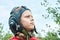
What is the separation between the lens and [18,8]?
3.15m

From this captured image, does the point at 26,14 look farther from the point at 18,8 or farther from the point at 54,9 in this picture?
the point at 54,9

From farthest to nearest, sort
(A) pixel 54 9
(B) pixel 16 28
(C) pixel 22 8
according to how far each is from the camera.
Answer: (A) pixel 54 9
(C) pixel 22 8
(B) pixel 16 28

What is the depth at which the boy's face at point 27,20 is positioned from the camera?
303 centimetres

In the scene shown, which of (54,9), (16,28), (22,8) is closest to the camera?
(16,28)

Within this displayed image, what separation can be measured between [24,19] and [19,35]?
0.61ft

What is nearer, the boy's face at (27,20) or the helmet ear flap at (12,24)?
the helmet ear flap at (12,24)

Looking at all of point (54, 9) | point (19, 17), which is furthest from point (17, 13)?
point (54, 9)

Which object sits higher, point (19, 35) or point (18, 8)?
point (18, 8)

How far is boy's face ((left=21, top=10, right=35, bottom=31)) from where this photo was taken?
9.94ft

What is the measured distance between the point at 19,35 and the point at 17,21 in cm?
14

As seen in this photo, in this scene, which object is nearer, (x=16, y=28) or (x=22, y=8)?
(x=16, y=28)

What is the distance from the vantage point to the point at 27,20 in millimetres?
3076

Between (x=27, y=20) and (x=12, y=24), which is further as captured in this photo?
(x=27, y=20)

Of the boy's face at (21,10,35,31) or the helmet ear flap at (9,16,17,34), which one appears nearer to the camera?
the helmet ear flap at (9,16,17,34)
